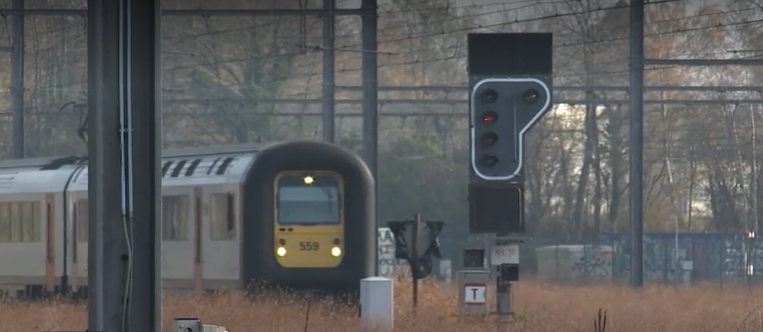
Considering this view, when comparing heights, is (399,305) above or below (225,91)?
below

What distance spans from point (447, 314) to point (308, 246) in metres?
2.38

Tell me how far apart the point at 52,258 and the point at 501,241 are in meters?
8.16

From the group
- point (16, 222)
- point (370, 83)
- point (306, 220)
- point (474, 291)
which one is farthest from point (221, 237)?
point (474, 291)

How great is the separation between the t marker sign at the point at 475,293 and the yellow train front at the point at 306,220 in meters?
3.23

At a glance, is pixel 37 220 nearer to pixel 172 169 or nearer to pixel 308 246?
pixel 172 169

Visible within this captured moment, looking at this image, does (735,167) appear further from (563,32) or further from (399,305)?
(399,305)

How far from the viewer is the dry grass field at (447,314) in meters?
14.3

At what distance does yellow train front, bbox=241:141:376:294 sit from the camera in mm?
18016

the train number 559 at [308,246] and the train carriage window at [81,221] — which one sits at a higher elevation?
the train carriage window at [81,221]

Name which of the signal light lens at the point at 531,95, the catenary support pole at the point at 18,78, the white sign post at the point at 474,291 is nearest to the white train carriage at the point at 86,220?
the catenary support pole at the point at 18,78

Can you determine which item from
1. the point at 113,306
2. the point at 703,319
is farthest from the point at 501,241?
the point at 113,306

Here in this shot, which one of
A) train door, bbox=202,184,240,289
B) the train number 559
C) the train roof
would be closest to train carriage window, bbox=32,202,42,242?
the train roof

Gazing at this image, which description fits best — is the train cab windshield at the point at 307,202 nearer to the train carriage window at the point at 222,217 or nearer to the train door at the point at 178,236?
the train carriage window at the point at 222,217

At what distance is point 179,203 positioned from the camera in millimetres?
19094
